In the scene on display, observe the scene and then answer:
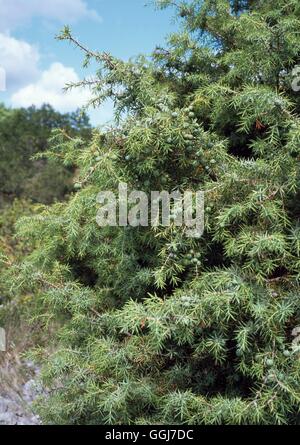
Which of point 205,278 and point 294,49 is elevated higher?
point 294,49

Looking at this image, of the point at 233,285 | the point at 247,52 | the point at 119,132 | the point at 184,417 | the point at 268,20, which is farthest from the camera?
the point at 268,20

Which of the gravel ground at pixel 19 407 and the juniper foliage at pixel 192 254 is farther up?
the juniper foliage at pixel 192 254

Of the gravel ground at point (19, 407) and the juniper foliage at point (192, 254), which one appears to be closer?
the juniper foliage at point (192, 254)

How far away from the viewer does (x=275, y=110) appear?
7.02 ft

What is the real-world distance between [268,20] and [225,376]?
1856 millimetres

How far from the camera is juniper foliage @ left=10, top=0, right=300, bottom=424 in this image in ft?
6.48

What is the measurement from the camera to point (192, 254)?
2176 millimetres

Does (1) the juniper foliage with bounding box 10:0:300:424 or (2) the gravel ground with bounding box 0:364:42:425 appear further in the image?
(2) the gravel ground with bounding box 0:364:42:425

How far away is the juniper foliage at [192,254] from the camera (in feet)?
6.48

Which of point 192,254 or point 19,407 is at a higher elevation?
point 192,254

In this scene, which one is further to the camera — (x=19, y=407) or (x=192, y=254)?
(x=19, y=407)

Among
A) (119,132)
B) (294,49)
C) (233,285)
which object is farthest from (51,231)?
(294,49)

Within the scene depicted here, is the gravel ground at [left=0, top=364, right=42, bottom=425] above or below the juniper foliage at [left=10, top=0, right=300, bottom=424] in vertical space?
below
